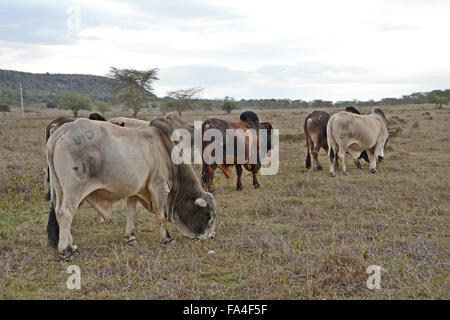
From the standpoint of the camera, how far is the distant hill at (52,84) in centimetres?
7874

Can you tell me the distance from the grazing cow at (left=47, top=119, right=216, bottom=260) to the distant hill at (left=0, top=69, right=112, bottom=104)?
224 feet

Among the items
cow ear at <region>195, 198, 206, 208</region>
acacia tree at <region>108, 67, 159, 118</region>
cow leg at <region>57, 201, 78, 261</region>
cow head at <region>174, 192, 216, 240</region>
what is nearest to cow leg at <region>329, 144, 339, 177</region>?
cow head at <region>174, 192, 216, 240</region>

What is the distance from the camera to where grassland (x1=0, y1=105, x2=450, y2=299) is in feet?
14.9

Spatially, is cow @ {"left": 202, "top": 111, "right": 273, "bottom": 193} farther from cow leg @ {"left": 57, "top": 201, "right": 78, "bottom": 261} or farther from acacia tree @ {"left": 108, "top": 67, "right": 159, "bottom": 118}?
acacia tree @ {"left": 108, "top": 67, "right": 159, "bottom": 118}

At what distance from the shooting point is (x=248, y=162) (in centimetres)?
1048

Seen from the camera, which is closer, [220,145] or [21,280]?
[21,280]

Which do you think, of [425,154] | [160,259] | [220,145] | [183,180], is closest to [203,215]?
[183,180]

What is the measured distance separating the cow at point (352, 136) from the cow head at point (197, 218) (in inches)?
239

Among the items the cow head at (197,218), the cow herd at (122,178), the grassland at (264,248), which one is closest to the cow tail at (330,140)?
the grassland at (264,248)

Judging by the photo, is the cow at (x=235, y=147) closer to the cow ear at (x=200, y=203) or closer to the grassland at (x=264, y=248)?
the grassland at (x=264, y=248)

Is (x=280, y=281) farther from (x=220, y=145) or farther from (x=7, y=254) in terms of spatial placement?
(x=220, y=145)

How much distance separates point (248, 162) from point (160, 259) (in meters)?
5.24

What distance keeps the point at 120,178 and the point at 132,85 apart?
1246 inches

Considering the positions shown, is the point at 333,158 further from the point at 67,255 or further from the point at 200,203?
the point at 67,255
